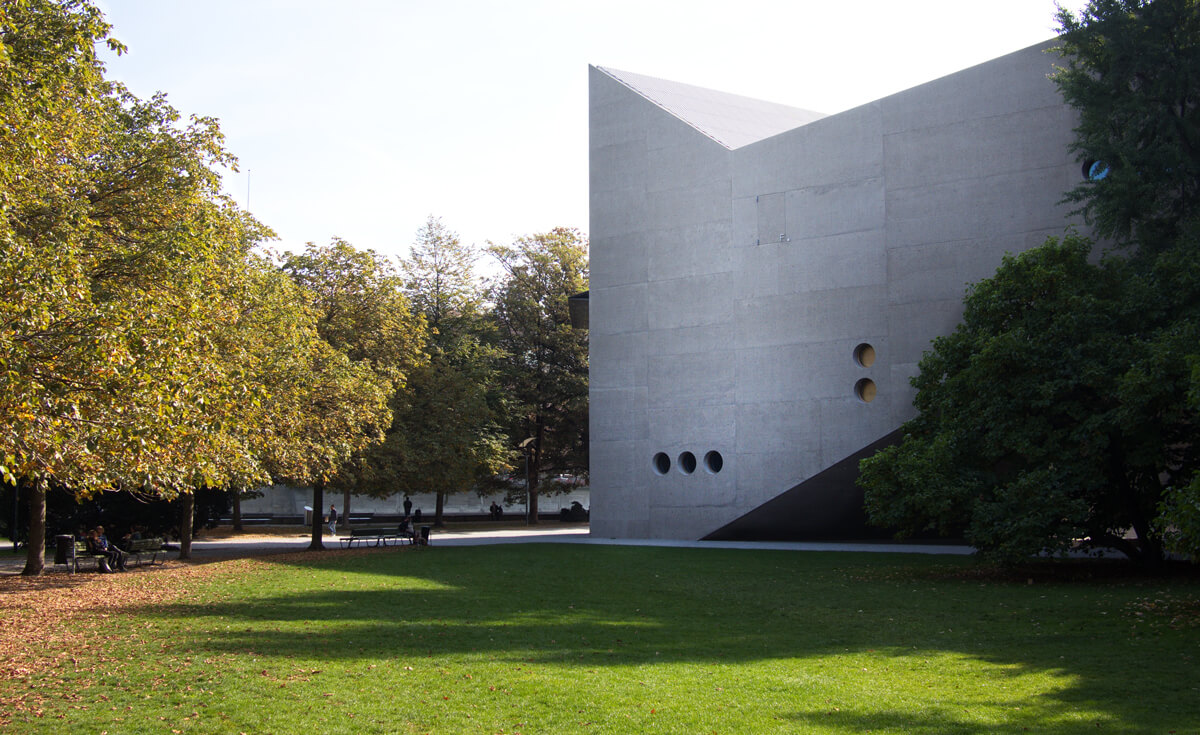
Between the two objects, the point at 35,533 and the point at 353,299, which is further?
the point at 353,299

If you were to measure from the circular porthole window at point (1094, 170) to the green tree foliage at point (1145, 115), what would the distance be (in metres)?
2.03

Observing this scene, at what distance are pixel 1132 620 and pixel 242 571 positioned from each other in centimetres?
1691

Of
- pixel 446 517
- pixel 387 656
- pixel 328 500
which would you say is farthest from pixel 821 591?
pixel 328 500

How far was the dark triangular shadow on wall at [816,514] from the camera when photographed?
27016mm

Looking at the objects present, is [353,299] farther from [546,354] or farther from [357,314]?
[546,354]

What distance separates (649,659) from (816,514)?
19256 millimetres

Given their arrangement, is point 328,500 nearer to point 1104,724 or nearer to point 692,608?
point 692,608

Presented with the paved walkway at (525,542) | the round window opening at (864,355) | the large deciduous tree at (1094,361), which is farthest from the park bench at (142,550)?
the round window opening at (864,355)

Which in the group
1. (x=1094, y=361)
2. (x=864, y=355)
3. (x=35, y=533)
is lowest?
(x=35, y=533)

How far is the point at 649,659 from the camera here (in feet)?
32.9

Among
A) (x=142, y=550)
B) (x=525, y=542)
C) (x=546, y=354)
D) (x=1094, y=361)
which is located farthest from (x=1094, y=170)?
(x=546, y=354)

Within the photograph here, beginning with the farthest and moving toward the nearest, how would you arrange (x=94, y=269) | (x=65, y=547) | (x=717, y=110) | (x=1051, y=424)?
(x=717, y=110)
(x=65, y=547)
(x=1051, y=424)
(x=94, y=269)

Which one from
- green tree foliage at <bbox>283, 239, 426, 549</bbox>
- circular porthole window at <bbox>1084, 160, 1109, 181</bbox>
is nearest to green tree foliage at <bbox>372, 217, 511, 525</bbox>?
green tree foliage at <bbox>283, 239, 426, 549</bbox>

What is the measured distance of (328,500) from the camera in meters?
59.1
